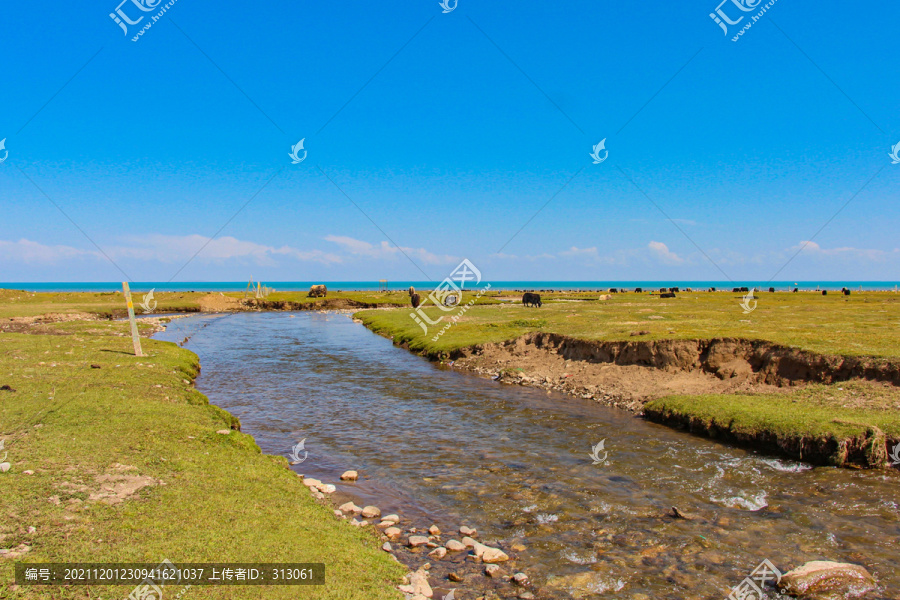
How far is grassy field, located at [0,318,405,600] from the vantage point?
24.8 feet

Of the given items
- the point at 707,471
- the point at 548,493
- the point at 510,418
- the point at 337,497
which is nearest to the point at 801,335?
the point at 707,471

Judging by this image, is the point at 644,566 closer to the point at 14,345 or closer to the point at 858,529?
the point at 858,529

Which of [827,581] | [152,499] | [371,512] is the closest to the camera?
[827,581]

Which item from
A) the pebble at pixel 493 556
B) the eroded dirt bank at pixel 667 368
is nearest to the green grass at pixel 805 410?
the eroded dirt bank at pixel 667 368

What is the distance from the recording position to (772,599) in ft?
28.9

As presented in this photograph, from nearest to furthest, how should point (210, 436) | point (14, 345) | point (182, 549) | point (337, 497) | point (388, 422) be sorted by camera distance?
1. point (182, 549)
2. point (337, 497)
3. point (210, 436)
4. point (388, 422)
5. point (14, 345)

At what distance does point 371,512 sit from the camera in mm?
11852

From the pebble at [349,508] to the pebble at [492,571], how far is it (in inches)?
151

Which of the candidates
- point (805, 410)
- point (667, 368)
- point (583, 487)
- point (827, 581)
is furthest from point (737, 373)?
point (827, 581)

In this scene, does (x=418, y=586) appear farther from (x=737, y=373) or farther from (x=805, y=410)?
(x=737, y=373)

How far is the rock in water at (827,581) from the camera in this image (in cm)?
890

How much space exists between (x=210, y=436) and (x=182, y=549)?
22.9 ft

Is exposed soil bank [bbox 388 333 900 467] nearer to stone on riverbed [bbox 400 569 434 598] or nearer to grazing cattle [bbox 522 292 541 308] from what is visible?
stone on riverbed [bbox 400 569 434 598]

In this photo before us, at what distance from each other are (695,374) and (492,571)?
19136mm
